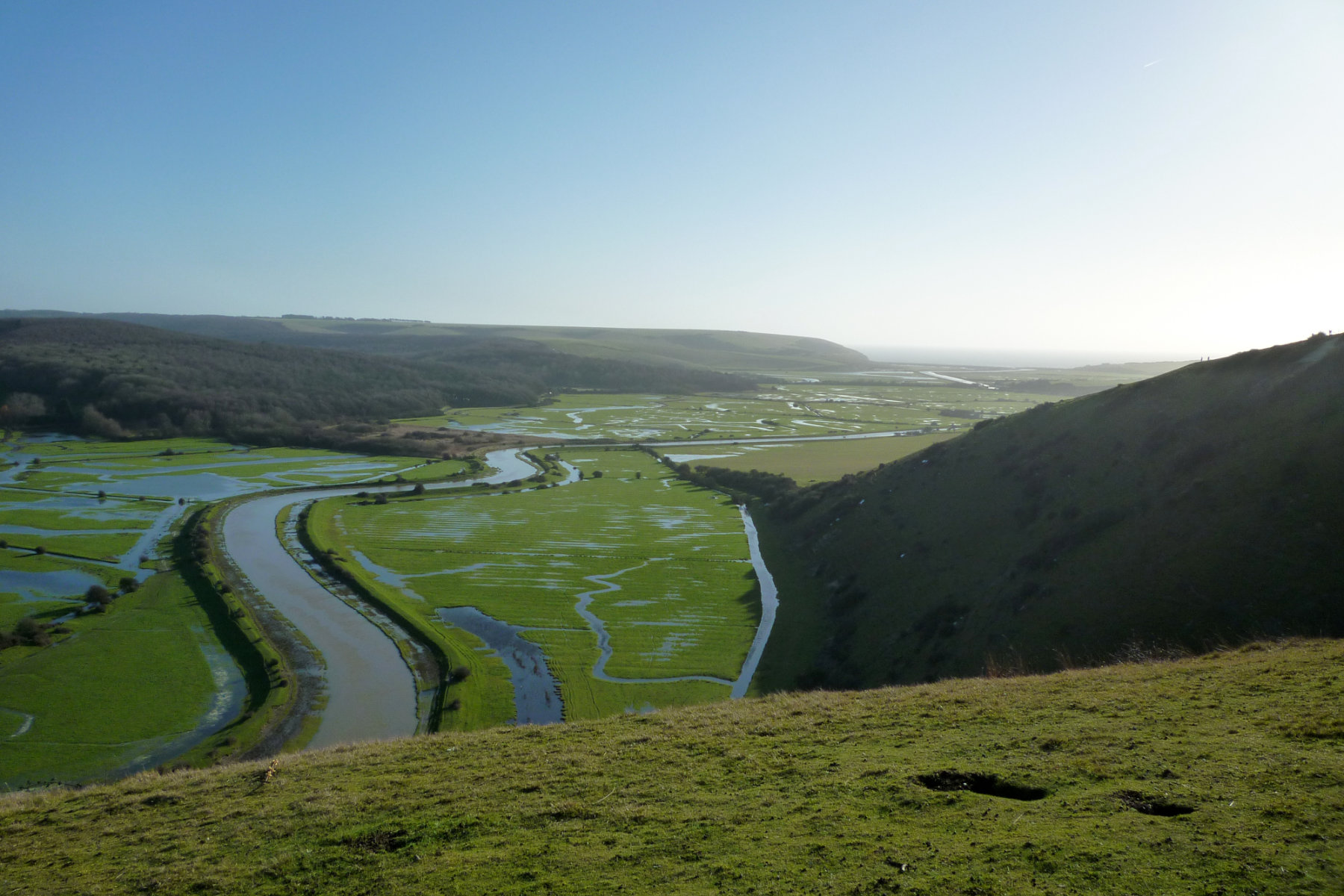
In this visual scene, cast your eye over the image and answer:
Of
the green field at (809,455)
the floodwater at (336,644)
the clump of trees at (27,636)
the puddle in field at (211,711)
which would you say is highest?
the green field at (809,455)

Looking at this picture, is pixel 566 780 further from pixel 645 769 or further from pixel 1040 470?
pixel 1040 470

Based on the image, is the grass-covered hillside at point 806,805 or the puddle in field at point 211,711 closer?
the grass-covered hillside at point 806,805

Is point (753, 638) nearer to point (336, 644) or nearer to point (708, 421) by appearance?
point (336, 644)

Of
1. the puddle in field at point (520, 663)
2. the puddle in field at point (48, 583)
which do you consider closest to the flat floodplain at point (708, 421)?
the puddle in field at point (520, 663)

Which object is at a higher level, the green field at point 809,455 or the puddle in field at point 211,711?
the green field at point 809,455

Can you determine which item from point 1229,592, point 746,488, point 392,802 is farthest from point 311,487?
point 1229,592

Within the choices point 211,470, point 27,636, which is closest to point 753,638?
point 27,636

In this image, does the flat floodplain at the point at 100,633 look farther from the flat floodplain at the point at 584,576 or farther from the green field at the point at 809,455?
the green field at the point at 809,455
